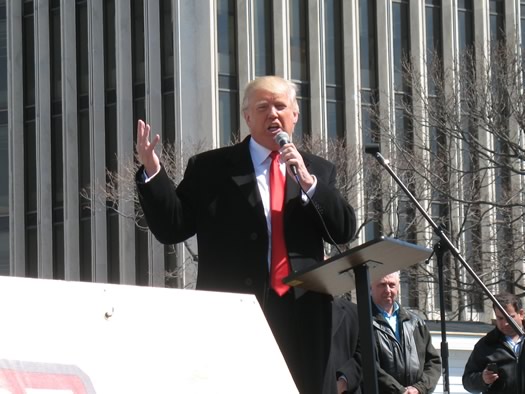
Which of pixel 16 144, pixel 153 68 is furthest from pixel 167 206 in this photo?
pixel 16 144

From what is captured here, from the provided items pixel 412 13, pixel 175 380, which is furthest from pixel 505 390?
pixel 412 13

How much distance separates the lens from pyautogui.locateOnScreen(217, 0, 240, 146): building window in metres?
45.3

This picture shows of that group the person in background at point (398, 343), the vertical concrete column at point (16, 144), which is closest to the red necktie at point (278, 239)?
the person in background at point (398, 343)

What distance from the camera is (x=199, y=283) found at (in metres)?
5.74

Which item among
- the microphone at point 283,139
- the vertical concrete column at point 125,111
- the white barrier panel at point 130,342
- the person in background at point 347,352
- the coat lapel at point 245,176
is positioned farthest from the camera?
the vertical concrete column at point 125,111

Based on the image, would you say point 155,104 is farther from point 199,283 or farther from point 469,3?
point 199,283

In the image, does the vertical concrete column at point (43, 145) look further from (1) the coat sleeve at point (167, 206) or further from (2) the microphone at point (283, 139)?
(2) the microphone at point (283, 139)

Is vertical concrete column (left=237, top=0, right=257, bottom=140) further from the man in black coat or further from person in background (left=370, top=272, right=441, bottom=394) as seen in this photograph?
Result: the man in black coat

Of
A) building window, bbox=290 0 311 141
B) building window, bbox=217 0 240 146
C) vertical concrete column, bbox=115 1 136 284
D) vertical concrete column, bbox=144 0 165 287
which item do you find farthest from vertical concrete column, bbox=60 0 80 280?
building window, bbox=290 0 311 141

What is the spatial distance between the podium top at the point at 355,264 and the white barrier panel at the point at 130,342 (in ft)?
3.14

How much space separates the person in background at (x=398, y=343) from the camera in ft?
29.1

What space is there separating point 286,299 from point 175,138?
38.7m

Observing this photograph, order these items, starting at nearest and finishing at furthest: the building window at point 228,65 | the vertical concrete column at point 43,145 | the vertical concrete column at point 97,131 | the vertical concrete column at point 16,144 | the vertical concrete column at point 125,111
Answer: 1. the building window at point 228,65
2. the vertical concrete column at point 125,111
3. the vertical concrete column at point 97,131
4. the vertical concrete column at point 43,145
5. the vertical concrete column at point 16,144

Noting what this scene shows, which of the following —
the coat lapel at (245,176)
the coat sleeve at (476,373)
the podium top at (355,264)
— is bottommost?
the coat sleeve at (476,373)
